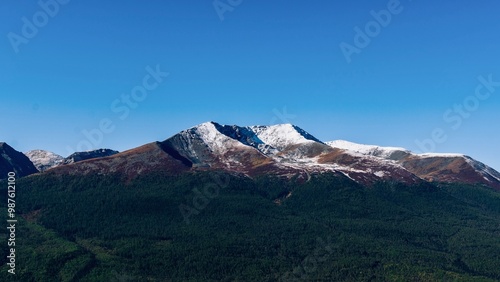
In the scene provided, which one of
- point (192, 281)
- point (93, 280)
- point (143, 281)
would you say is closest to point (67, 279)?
point (93, 280)

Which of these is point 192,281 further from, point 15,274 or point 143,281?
point 15,274

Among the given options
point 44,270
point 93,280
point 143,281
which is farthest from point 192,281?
point 44,270

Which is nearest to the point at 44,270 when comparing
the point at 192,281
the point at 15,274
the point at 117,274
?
the point at 15,274

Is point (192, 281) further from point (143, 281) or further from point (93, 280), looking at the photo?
point (93, 280)

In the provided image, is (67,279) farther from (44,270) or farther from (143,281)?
(143,281)

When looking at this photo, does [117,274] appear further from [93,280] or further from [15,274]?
[15,274]

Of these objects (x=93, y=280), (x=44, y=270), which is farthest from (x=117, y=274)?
(x=44, y=270)
